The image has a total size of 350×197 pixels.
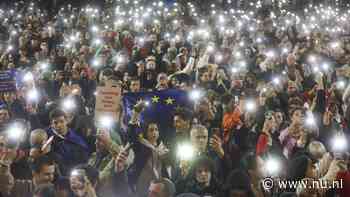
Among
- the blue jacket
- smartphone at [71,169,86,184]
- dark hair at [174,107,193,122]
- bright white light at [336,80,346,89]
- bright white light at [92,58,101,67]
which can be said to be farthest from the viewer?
bright white light at [92,58,101,67]

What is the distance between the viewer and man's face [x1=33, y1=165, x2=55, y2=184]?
5.77m

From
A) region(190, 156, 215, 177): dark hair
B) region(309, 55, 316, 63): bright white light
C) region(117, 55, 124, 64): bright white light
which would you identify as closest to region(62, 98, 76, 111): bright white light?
region(117, 55, 124, 64): bright white light

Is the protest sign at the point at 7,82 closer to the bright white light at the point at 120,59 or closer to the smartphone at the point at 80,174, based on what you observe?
the smartphone at the point at 80,174

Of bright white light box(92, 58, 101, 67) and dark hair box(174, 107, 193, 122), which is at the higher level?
bright white light box(92, 58, 101, 67)

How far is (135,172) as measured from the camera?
255 inches

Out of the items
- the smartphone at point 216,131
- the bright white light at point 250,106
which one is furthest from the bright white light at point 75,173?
the bright white light at point 250,106

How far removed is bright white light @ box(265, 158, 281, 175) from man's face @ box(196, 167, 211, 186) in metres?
0.84

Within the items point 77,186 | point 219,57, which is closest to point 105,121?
point 77,186

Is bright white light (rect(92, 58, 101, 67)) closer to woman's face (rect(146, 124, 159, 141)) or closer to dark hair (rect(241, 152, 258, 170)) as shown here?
woman's face (rect(146, 124, 159, 141))

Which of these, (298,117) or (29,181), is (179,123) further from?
(29,181)

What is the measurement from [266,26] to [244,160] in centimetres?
1223

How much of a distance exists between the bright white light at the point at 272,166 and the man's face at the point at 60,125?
3021mm

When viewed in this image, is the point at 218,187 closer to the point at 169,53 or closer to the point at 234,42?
the point at 169,53

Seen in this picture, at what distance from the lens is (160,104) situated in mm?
7633
